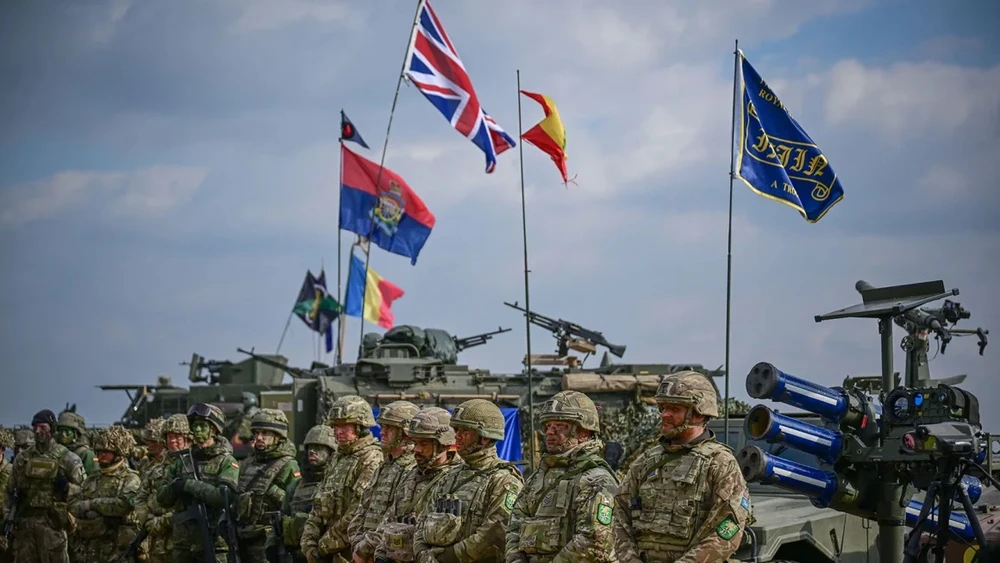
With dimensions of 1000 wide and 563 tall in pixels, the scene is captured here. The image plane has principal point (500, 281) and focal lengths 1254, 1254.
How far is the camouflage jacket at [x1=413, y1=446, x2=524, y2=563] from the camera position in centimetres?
706

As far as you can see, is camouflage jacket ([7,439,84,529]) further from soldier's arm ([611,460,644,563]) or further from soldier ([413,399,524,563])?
soldier's arm ([611,460,644,563])

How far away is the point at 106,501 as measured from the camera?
1126 centimetres

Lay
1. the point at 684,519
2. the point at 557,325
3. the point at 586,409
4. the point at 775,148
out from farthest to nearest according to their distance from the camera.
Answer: the point at 557,325, the point at 775,148, the point at 586,409, the point at 684,519

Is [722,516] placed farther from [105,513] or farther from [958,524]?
[105,513]

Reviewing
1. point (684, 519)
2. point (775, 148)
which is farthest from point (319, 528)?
point (775, 148)

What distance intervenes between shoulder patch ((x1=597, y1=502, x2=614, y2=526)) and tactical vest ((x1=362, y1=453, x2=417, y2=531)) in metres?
2.21

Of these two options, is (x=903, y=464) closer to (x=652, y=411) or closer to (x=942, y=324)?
(x=942, y=324)

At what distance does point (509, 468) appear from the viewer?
291 inches

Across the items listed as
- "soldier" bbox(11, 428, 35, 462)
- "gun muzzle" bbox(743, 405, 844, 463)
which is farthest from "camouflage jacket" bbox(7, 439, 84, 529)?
"gun muzzle" bbox(743, 405, 844, 463)

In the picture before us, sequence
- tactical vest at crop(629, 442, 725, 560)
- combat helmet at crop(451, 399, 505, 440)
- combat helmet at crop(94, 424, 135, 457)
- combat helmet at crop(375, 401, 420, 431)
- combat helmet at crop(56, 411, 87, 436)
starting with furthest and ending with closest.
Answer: combat helmet at crop(56, 411, 87, 436) → combat helmet at crop(94, 424, 135, 457) → combat helmet at crop(375, 401, 420, 431) → combat helmet at crop(451, 399, 505, 440) → tactical vest at crop(629, 442, 725, 560)

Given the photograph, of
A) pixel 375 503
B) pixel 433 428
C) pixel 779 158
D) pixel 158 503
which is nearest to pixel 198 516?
pixel 158 503

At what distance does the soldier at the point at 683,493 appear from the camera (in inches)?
236

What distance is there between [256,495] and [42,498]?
339cm

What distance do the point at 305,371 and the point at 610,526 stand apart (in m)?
15.5
